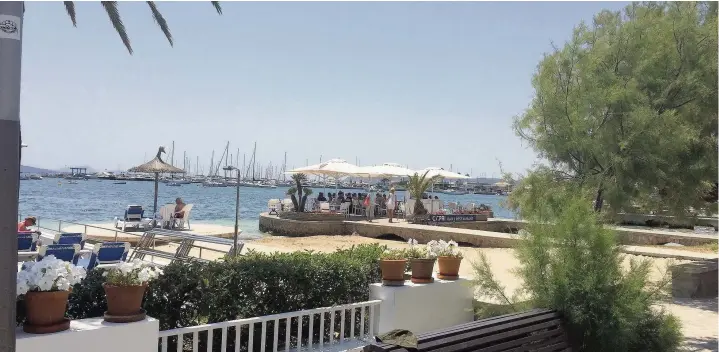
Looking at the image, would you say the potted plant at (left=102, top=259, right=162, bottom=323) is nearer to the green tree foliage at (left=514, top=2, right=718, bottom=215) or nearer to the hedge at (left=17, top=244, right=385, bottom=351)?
the hedge at (left=17, top=244, right=385, bottom=351)

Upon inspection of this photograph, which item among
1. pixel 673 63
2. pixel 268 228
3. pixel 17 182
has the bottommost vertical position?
pixel 268 228

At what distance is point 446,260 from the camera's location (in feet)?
20.1

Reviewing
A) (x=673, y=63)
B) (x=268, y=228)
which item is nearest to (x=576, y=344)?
(x=673, y=63)

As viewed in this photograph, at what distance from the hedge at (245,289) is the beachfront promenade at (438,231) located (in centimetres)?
1074

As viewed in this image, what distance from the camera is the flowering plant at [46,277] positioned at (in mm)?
3162

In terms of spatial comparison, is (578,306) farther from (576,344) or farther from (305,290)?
(305,290)

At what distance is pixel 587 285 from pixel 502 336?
1286 mm

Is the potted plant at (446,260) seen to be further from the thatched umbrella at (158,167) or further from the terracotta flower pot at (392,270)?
the thatched umbrella at (158,167)

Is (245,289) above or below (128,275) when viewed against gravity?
below

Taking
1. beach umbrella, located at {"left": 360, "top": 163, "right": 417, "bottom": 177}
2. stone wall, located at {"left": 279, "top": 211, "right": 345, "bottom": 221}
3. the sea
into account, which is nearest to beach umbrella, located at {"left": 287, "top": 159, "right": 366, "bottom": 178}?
beach umbrella, located at {"left": 360, "top": 163, "right": 417, "bottom": 177}

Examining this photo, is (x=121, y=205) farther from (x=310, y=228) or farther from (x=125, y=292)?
(x=125, y=292)

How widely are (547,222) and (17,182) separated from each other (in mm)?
4582

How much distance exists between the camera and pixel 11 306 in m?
2.27

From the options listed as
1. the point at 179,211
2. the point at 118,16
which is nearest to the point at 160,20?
the point at 118,16
